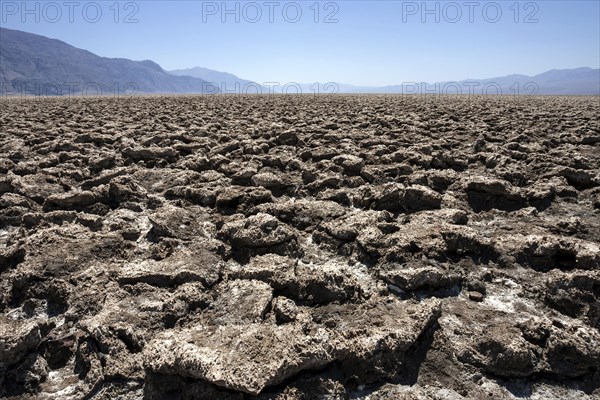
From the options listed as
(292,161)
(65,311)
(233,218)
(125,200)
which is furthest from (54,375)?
(292,161)

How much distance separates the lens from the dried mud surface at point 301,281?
164 centimetres

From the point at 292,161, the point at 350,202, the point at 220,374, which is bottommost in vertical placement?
the point at 220,374

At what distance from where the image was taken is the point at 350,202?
367cm

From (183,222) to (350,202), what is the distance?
4.68 feet

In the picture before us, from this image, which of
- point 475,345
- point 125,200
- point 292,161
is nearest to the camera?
point 475,345

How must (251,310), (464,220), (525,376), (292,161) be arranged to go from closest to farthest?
(525,376) < (251,310) < (464,220) < (292,161)

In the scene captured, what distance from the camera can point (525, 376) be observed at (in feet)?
5.57

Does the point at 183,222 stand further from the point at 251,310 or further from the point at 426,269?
the point at 426,269

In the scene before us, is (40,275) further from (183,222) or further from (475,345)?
(475,345)

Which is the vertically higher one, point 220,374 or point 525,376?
point 220,374

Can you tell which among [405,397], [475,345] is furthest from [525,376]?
[405,397]

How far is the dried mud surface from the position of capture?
5.38 feet

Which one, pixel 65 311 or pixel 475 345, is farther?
pixel 65 311

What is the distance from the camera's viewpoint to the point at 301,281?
223 cm
